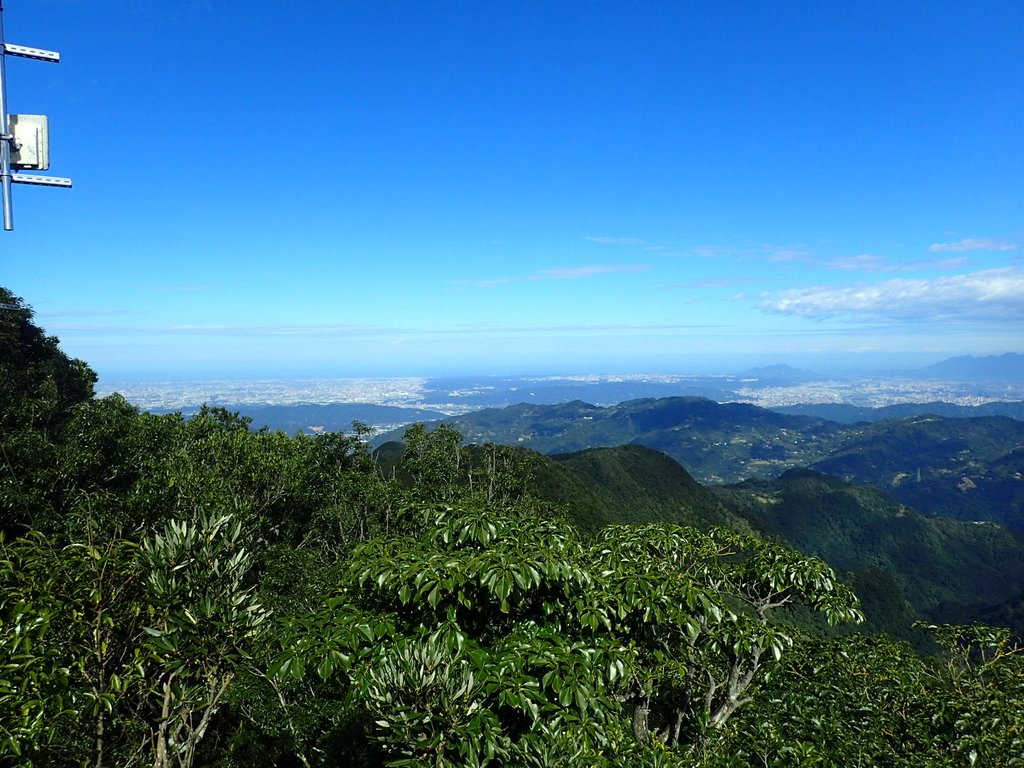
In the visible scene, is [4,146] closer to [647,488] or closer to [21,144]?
[21,144]

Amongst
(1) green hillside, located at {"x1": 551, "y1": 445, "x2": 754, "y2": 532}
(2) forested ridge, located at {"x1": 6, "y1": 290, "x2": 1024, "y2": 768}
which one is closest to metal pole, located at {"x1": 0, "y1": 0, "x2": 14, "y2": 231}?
(2) forested ridge, located at {"x1": 6, "y1": 290, "x2": 1024, "y2": 768}

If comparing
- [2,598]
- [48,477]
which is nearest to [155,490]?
[48,477]

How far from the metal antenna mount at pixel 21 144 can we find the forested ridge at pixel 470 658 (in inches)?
143

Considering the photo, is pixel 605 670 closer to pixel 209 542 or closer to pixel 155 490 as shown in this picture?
pixel 209 542

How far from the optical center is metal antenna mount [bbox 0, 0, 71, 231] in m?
5.36

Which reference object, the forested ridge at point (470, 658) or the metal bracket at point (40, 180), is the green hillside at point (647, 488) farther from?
the metal bracket at point (40, 180)

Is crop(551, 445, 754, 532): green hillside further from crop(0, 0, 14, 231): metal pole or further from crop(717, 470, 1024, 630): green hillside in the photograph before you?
crop(0, 0, 14, 231): metal pole

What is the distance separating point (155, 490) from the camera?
22531 mm

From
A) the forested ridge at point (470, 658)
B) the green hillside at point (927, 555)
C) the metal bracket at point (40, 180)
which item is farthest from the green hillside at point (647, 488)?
the metal bracket at point (40, 180)

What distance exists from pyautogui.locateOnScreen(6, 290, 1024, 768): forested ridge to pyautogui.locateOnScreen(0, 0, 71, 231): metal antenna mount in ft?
11.9

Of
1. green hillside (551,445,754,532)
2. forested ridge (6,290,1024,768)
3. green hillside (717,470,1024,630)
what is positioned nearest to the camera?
forested ridge (6,290,1024,768)

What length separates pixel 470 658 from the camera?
502cm

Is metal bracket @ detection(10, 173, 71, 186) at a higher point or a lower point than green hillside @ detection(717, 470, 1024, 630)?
higher

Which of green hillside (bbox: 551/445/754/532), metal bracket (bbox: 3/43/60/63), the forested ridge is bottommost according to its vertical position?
green hillside (bbox: 551/445/754/532)
